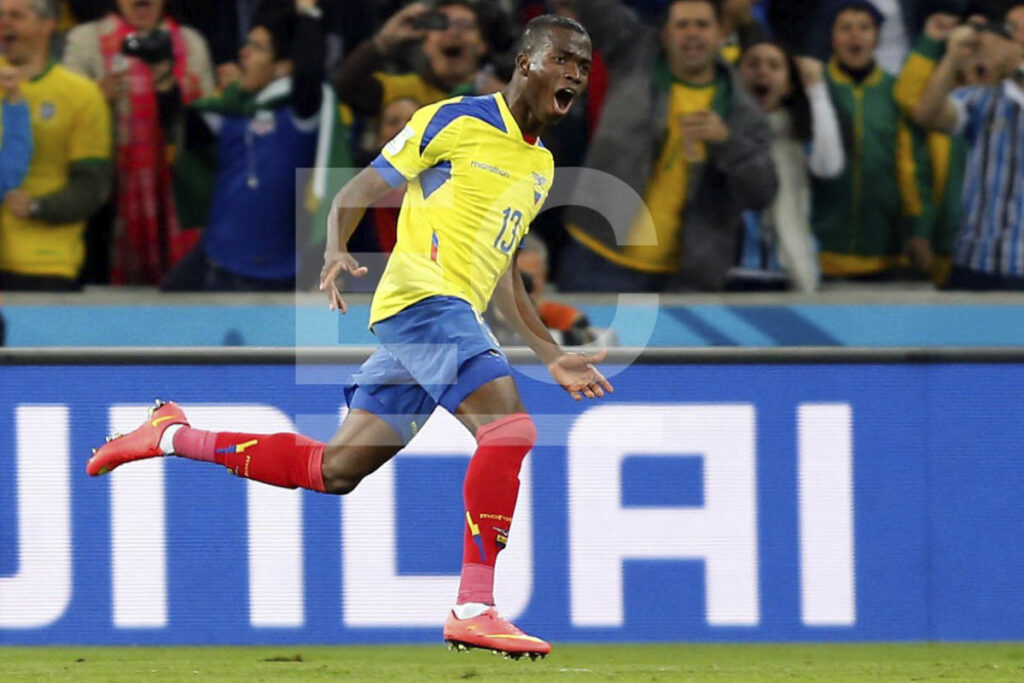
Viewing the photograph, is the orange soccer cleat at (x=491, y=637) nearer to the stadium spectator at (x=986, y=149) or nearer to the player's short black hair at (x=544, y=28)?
the player's short black hair at (x=544, y=28)

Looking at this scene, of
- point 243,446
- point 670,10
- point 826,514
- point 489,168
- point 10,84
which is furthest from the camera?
point 670,10

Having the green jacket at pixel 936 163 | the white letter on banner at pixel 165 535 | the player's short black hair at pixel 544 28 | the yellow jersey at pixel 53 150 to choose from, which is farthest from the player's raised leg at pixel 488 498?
the green jacket at pixel 936 163

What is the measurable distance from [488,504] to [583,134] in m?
2.68

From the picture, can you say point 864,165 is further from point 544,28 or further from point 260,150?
point 544,28

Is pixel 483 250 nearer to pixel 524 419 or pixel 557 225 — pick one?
pixel 524 419

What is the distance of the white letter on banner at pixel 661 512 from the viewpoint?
16.1ft

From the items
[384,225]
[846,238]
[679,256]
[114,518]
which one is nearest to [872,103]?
[846,238]

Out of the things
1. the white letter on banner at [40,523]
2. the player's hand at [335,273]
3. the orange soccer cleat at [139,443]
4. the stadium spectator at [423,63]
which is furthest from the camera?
the stadium spectator at [423,63]

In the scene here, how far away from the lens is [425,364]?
401 cm

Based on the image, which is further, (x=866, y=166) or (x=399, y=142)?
(x=866, y=166)

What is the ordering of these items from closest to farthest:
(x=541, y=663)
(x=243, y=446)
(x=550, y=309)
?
(x=243, y=446) < (x=541, y=663) < (x=550, y=309)

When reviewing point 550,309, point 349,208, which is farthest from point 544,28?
point 550,309

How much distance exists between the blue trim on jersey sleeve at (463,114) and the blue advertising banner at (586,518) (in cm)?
116

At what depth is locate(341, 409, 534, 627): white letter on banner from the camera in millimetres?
4922
